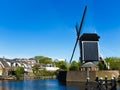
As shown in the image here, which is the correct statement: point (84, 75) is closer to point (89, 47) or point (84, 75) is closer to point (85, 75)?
point (85, 75)

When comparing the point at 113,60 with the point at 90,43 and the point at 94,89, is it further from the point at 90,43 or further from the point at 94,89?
the point at 94,89

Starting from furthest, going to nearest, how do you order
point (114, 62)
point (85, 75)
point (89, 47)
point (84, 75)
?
point (114, 62), point (89, 47), point (84, 75), point (85, 75)

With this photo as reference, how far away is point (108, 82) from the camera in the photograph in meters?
57.4

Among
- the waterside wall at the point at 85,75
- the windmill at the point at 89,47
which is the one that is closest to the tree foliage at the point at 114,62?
the windmill at the point at 89,47

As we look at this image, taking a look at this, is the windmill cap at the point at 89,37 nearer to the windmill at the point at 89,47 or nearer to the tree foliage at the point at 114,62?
the windmill at the point at 89,47

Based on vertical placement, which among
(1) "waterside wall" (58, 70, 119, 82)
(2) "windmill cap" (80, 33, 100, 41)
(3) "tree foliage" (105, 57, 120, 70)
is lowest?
(1) "waterside wall" (58, 70, 119, 82)

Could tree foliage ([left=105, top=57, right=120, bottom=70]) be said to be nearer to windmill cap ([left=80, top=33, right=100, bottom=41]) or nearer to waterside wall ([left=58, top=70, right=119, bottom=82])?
windmill cap ([left=80, top=33, right=100, bottom=41])

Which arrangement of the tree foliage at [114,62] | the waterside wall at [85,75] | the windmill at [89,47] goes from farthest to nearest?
the tree foliage at [114,62] < the windmill at [89,47] < the waterside wall at [85,75]

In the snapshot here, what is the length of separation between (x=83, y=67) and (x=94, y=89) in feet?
139

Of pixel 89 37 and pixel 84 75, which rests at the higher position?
pixel 89 37

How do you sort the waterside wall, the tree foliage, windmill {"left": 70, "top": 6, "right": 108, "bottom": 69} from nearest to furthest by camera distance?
the waterside wall → windmill {"left": 70, "top": 6, "right": 108, "bottom": 69} → the tree foliage

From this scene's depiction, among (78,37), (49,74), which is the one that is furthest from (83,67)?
(49,74)

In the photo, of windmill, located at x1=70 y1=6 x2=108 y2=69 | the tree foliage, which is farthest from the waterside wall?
the tree foliage

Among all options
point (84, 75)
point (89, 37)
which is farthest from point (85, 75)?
point (89, 37)
